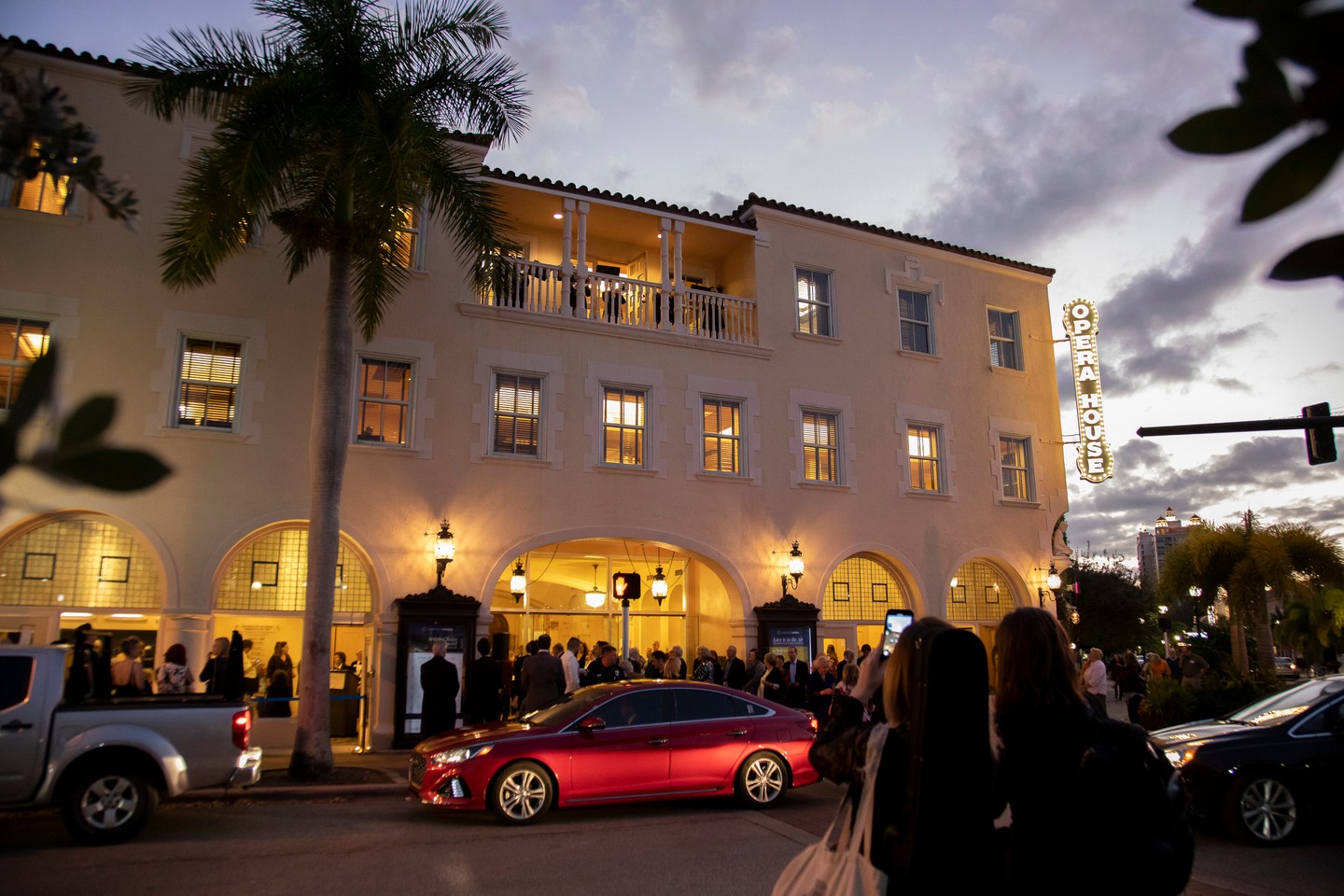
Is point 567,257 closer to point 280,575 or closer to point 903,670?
point 280,575

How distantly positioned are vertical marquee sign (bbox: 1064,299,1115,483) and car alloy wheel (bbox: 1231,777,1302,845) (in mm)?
14470

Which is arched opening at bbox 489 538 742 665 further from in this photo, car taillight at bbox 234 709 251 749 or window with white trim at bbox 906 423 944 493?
car taillight at bbox 234 709 251 749

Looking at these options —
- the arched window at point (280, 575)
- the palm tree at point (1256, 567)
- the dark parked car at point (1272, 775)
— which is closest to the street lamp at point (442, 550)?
the arched window at point (280, 575)

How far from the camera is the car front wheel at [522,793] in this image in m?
10.8

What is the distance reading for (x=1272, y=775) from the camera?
989 cm

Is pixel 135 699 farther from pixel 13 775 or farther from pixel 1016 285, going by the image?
pixel 1016 285

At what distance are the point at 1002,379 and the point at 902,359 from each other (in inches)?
117

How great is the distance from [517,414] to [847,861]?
50.4 feet

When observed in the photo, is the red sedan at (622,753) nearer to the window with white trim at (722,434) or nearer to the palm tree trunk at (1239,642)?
the window with white trim at (722,434)

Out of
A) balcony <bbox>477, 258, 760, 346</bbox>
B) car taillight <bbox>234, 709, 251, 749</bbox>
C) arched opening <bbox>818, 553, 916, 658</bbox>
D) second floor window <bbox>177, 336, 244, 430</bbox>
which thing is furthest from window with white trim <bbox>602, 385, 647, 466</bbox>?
car taillight <bbox>234, 709, 251, 749</bbox>

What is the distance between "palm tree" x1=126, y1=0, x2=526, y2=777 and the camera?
524 inches

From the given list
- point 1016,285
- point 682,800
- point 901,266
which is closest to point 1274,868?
point 682,800

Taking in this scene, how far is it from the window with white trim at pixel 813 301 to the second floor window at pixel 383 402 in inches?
337

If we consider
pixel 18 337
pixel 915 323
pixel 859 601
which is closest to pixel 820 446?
pixel 859 601
